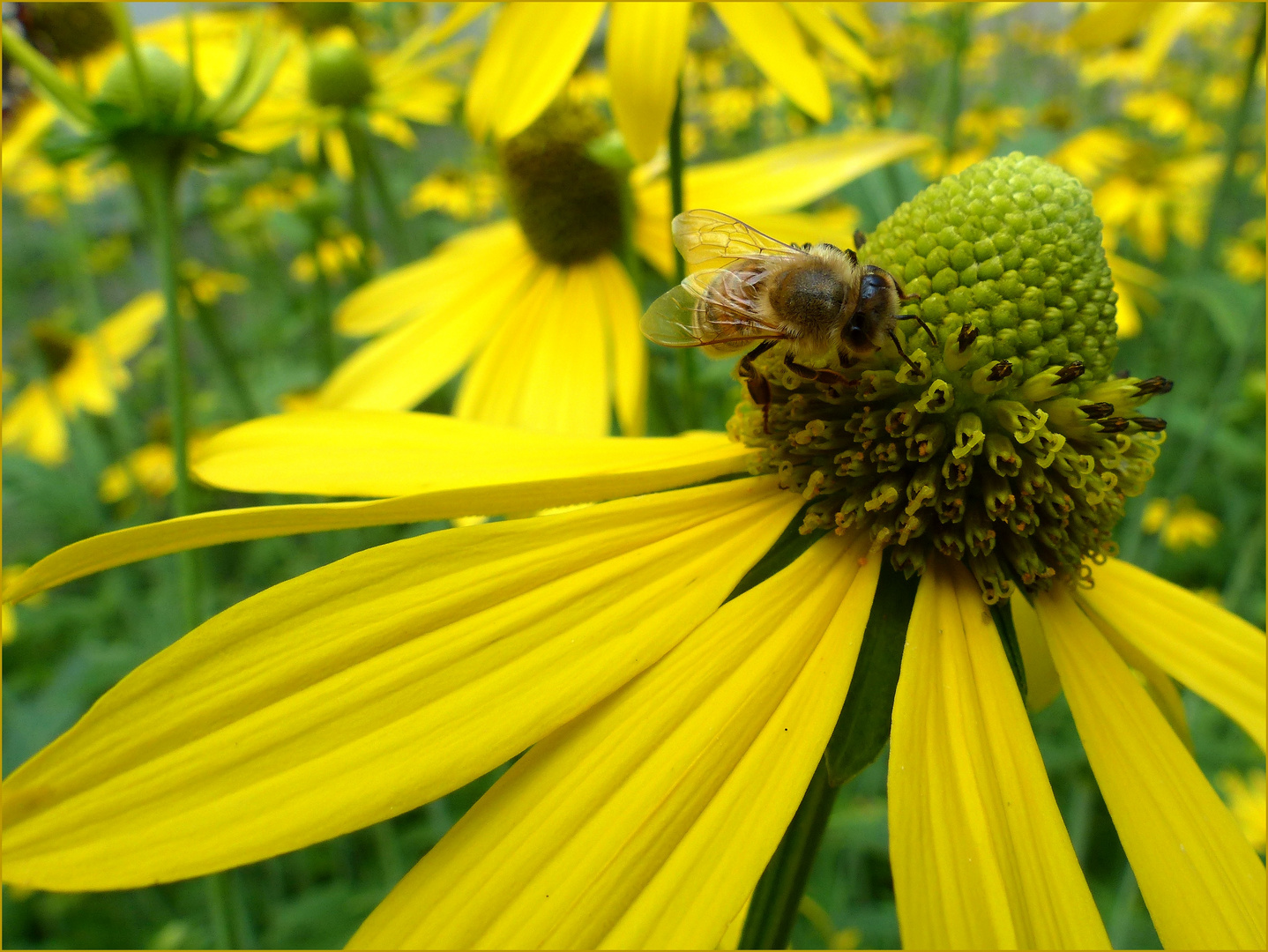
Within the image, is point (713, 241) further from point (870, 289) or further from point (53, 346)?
point (53, 346)

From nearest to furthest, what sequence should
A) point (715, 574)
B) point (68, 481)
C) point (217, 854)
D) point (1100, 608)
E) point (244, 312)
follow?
point (217, 854)
point (715, 574)
point (1100, 608)
point (68, 481)
point (244, 312)

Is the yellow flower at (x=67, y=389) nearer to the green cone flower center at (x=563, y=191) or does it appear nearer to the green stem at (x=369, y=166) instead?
the green stem at (x=369, y=166)

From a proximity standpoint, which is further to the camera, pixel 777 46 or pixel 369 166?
pixel 369 166

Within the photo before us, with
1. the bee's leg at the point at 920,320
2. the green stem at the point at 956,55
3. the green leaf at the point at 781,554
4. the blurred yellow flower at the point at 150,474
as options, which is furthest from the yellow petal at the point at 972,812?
the blurred yellow flower at the point at 150,474

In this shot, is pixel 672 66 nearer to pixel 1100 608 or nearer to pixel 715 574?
pixel 715 574

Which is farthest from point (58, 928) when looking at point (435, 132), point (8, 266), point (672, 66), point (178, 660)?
point (435, 132)

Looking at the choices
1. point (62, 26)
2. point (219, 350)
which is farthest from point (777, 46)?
point (62, 26)

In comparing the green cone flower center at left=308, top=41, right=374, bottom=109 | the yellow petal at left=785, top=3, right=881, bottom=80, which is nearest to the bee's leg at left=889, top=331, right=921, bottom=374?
the yellow petal at left=785, top=3, right=881, bottom=80
